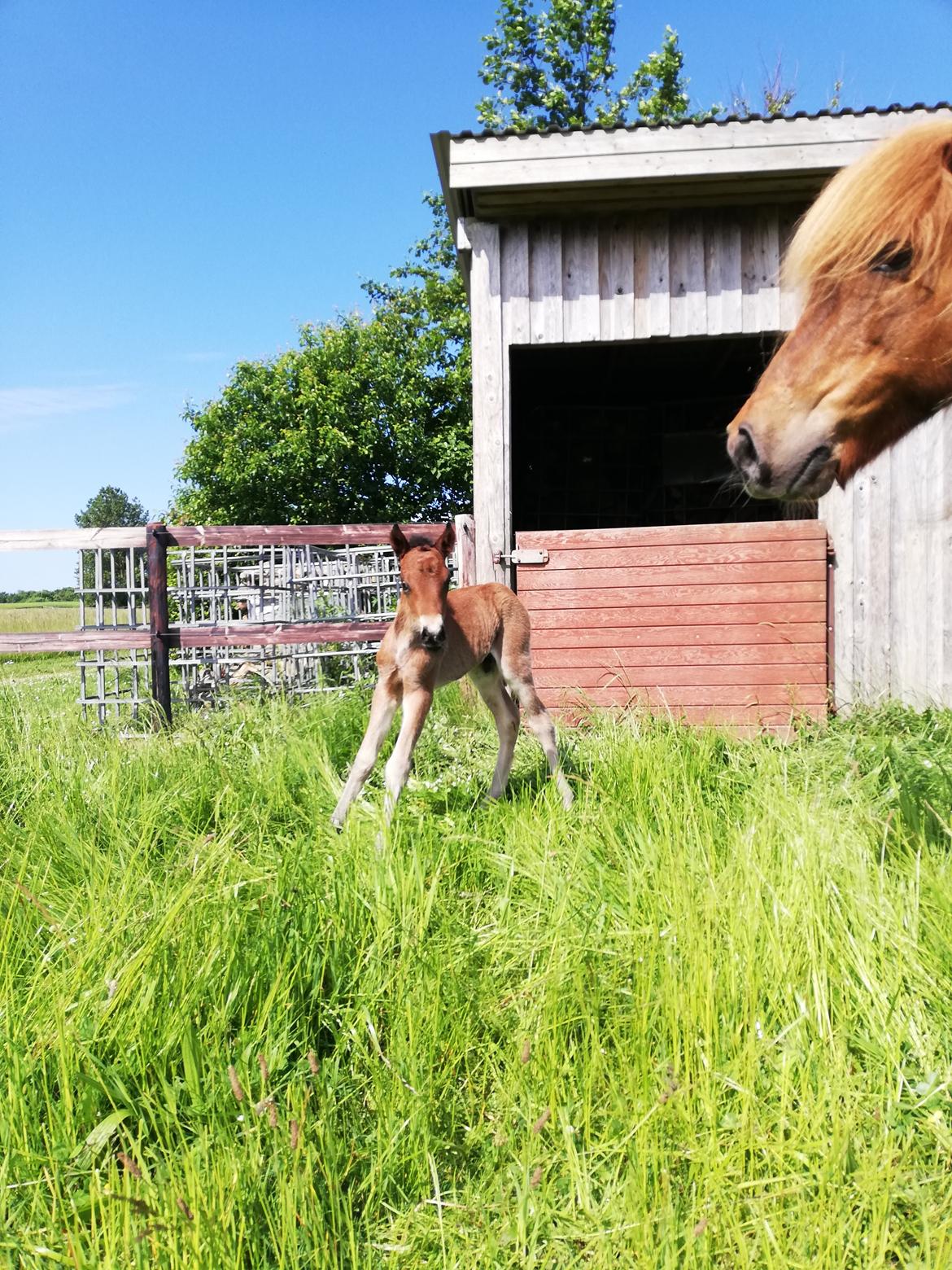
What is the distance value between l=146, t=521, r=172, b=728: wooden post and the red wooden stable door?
314 centimetres

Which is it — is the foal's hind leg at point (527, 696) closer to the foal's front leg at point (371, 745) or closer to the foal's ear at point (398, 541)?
the foal's front leg at point (371, 745)

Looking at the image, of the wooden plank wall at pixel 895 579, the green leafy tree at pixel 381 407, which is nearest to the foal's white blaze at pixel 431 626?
the wooden plank wall at pixel 895 579

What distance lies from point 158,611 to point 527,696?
3.86 meters

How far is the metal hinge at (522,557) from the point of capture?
7.11 metres

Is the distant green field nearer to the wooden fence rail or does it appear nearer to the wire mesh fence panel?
the wire mesh fence panel

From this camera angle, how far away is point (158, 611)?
23.6 feet

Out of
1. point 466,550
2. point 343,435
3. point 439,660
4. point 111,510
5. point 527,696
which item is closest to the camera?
point 439,660

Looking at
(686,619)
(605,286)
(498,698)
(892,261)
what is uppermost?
(605,286)

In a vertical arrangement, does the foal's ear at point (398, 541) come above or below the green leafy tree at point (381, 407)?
below

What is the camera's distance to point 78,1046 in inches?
76.5

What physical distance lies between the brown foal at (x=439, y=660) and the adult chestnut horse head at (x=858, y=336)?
196cm

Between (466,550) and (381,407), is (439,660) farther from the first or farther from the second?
(381,407)

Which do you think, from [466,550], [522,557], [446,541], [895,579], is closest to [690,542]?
[522,557]

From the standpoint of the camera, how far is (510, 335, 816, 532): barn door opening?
12008 millimetres
